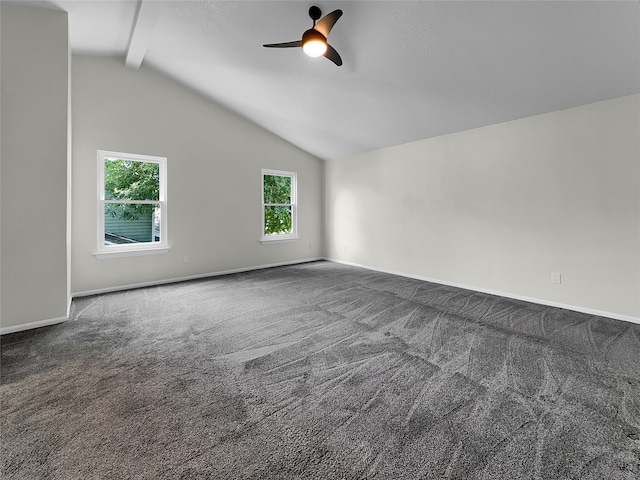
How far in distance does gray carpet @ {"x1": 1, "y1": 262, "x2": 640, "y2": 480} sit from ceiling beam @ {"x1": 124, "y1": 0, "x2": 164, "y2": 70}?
11.1 feet

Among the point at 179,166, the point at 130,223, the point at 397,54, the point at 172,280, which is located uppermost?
the point at 397,54

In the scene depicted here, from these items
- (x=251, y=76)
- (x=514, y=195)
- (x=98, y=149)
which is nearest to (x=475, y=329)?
(x=514, y=195)

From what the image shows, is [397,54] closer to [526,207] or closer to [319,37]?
[319,37]

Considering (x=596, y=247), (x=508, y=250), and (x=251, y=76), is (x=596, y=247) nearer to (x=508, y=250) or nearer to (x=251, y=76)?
(x=508, y=250)

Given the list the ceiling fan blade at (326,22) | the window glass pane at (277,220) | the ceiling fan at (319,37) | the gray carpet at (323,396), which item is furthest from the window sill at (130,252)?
the ceiling fan blade at (326,22)

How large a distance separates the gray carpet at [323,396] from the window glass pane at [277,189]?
134 inches

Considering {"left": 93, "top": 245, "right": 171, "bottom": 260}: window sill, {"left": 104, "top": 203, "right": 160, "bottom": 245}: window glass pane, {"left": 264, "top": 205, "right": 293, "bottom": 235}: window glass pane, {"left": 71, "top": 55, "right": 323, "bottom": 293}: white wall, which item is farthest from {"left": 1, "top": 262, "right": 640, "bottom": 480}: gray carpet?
{"left": 264, "top": 205, "right": 293, "bottom": 235}: window glass pane

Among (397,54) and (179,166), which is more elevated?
(397,54)

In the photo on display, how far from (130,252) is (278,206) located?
295cm

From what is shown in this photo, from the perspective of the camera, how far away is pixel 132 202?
4.67 m

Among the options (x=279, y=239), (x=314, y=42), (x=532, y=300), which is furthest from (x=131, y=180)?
(x=532, y=300)

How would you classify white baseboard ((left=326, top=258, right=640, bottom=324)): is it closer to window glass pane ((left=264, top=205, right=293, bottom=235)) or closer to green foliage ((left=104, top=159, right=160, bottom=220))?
window glass pane ((left=264, top=205, right=293, bottom=235))

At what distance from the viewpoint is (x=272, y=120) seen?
5.54 metres

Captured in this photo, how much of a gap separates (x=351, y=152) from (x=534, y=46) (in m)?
3.75
